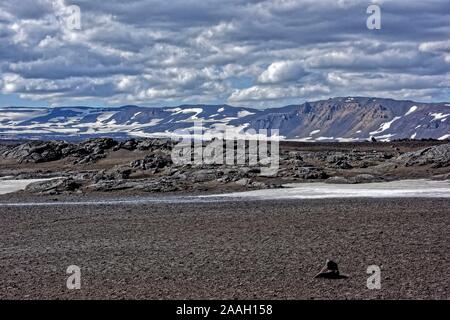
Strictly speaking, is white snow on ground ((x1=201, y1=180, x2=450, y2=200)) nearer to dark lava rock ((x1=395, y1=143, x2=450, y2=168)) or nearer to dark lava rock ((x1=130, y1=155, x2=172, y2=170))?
dark lava rock ((x1=395, y1=143, x2=450, y2=168))

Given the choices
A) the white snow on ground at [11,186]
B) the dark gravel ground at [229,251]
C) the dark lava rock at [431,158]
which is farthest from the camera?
the dark lava rock at [431,158]

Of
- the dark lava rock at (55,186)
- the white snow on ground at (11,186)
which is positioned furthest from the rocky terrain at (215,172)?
the white snow on ground at (11,186)

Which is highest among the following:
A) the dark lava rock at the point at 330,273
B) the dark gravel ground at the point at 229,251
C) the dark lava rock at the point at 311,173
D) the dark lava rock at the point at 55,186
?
the dark lava rock at the point at 330,273

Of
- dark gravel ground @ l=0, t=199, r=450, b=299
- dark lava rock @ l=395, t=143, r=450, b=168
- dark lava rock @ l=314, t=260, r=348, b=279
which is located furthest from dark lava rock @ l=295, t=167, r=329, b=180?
dark lava rock @ l=314, t=260, r=348, b=279

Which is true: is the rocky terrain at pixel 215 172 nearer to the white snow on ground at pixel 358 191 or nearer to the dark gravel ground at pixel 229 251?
the white snow on ground at pixel 358 191

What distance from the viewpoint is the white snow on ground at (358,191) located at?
49062mm

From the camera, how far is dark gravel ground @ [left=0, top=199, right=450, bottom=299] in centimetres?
1883

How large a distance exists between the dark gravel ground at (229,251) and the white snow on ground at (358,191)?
6.53m

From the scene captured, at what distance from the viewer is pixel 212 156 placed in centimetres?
7781

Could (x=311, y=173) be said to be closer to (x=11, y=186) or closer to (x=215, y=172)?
(x=215, y=172)

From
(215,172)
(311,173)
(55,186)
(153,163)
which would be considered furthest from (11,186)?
(311,173)

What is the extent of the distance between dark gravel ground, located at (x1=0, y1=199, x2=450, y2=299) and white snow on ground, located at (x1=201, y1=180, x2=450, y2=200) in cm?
653
